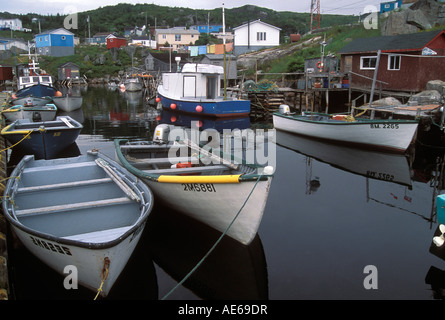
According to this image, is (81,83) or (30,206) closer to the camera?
(30,206)

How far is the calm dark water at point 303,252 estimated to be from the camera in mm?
6352

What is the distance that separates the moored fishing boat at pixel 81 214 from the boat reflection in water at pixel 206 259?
113 cm

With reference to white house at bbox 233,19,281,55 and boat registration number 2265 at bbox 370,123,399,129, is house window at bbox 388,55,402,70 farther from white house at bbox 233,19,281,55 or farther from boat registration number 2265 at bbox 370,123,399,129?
white house at bbox 233,19,281,55

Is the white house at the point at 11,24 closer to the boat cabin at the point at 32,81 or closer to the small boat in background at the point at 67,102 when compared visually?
the boat cabin at the point at 32,81

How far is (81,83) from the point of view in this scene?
64312mm

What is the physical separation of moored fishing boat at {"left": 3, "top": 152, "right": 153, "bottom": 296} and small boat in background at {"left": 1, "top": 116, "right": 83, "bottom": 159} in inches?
142

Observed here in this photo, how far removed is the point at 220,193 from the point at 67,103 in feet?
77.7

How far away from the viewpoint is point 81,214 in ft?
23.2

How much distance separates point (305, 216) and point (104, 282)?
17.1 feet

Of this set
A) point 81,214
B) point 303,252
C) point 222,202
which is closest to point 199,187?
point 222,202

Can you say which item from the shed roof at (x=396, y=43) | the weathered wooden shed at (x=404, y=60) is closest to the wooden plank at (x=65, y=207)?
the weathered wooden shed at (x=404, y=60)

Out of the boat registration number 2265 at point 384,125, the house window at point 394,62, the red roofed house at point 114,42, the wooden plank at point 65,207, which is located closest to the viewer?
the wooden plank at point 65,207
